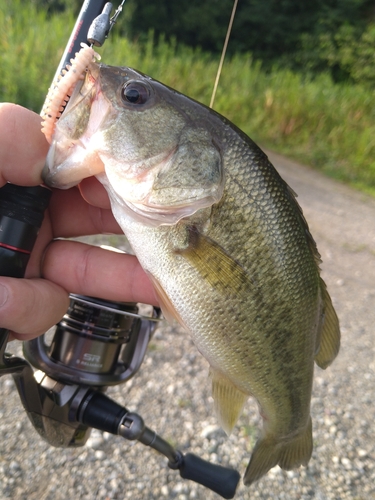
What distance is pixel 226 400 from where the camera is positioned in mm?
1385

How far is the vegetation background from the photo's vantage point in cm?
643

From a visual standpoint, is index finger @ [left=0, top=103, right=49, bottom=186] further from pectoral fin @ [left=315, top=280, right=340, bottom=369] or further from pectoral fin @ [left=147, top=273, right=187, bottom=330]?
pectoral fin @ [left=315, top=280, right=340, bottom=369]

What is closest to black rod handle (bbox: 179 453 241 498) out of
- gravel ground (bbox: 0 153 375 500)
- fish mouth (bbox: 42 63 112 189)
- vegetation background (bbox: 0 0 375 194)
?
gravel ground (bbox: 0 153 375 500)

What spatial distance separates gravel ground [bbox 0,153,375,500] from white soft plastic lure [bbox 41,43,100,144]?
1564 millimetres

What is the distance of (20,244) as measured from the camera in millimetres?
1104

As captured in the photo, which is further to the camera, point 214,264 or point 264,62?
point 264,62

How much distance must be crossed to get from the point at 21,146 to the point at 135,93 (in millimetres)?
355

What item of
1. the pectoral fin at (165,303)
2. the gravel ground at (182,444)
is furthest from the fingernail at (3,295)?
the gravel ground at (182,444)

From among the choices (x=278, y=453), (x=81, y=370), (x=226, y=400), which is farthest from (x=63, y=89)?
(x=278, y=453)

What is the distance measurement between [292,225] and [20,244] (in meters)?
0.80

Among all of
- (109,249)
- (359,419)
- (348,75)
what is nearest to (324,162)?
(359,419)

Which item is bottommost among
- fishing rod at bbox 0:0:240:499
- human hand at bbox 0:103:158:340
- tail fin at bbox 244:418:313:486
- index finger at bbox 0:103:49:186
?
tail fin at bbox 244:418:313:486

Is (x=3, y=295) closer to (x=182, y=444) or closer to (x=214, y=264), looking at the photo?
(x=214, y=264)

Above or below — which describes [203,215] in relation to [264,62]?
below
